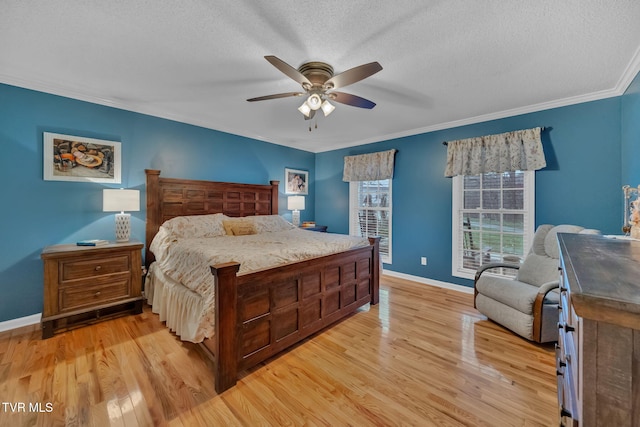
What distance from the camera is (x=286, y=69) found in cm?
189

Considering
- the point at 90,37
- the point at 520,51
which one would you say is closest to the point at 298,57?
the point at 90,37

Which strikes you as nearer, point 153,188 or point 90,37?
point 90,37

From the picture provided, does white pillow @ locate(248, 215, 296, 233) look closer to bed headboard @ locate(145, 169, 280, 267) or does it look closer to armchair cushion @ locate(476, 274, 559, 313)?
bed headboard @ locate(145, 169, 280, 267)

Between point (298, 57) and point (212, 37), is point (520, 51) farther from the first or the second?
point (212, 37)

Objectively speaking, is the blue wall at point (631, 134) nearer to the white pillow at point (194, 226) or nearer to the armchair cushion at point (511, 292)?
the armchair cushion at point (511, 292)

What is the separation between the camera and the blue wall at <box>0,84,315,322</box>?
103 inches

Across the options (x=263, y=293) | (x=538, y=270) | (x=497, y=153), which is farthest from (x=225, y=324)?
(x=497, y=153)

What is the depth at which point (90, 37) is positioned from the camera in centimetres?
197

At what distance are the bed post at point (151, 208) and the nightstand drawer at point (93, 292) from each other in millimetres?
561

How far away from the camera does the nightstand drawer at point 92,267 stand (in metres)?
2.55

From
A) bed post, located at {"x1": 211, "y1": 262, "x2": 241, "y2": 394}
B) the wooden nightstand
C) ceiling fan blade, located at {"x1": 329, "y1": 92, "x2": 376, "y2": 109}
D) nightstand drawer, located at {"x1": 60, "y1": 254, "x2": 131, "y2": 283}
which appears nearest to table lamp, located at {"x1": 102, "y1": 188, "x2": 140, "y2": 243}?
the wooden nightstand

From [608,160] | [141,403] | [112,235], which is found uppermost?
[608,160]

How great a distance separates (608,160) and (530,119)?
906 mm

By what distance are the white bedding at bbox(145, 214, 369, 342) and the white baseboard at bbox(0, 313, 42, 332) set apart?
3.31 ft
